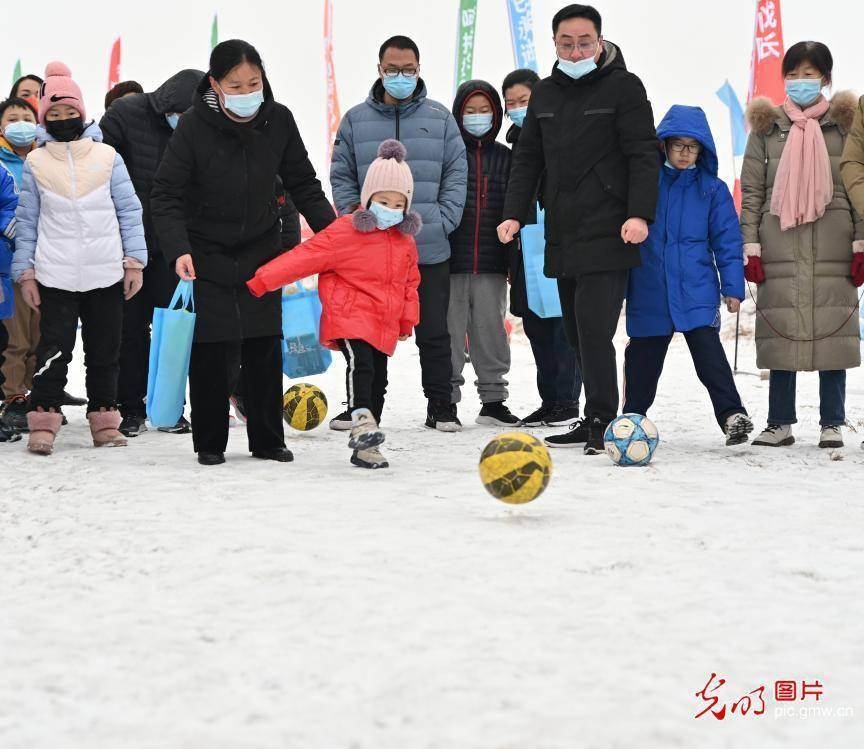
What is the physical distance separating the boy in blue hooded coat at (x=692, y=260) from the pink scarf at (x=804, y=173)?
28 cm

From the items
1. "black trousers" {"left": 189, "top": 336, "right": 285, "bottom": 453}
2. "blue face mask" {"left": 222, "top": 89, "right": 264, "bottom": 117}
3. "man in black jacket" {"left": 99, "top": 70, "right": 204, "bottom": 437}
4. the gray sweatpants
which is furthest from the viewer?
the gray sweatpants

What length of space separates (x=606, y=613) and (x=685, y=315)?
131 inches

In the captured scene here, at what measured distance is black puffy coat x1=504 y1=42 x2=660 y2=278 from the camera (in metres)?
5.77

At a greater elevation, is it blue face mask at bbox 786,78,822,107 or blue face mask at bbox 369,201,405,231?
blue face mask at bbox 786,78,822,107

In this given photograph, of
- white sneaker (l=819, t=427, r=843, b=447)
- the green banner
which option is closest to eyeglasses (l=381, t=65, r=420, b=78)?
white sneaker (l=819, t=427, r=843, b=447)

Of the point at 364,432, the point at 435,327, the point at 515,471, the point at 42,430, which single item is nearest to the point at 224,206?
the point at 364,432

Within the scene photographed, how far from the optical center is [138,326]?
6.88 meters

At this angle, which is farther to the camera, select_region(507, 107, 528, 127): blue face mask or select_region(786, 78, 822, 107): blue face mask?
select_region(507, 107, 528, 127): blue face mask

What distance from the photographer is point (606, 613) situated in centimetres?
296

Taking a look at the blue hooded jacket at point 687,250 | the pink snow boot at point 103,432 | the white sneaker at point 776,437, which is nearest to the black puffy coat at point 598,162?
the blue hooded jacket at point 687,250

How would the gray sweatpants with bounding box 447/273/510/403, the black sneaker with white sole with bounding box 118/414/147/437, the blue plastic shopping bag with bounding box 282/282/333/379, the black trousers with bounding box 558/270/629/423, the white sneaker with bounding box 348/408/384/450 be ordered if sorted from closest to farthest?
the white sneaker with bounding box 348/408/384/450 → the black trousers with bounding box 558/270/629/423 → the black sneaker with white sole with bounding box 118/414/147/437 → the blue plastic shopping bag with bounding box 282/282/333/379 → the gray sweatpants with bounding box 447/273/510/403

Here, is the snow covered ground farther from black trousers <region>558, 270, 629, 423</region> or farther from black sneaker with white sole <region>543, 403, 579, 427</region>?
black sneaker with white sole <region>543, 403, 579, 427</region>

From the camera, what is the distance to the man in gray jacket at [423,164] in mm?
6758

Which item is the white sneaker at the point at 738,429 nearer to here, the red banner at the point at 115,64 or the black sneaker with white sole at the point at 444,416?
the black sneaker with white sole at the point at 444,416
